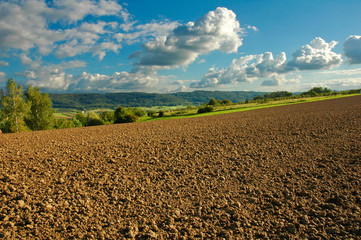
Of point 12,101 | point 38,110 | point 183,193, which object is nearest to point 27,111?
point 12,101

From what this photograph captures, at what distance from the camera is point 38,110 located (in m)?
46.3

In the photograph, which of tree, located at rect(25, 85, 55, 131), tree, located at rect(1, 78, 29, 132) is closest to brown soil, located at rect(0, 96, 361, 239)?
tree, located at rect(1, 78, 29, 132)

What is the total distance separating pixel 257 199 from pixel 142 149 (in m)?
6.87

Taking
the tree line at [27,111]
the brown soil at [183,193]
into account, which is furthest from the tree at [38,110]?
the brown soil at [183,193]

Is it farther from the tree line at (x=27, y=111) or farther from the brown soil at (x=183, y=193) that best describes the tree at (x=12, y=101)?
the brown soil at (x=183, y=193)

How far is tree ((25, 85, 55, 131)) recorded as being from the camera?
1802 inches

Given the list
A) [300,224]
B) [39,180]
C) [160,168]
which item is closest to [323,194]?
[300,224]

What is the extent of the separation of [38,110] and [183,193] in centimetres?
5169

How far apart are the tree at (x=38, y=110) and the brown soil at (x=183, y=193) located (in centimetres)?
4279

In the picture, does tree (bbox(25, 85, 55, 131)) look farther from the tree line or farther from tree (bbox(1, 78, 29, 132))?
tree (bbox(1, 78, 29, 132))

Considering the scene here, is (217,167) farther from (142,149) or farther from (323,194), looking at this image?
(142,149)

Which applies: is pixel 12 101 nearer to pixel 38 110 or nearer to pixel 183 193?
pixel 38 110

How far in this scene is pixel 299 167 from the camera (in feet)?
26.9

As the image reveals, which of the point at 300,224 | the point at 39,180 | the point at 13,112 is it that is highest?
the point at 13,112
